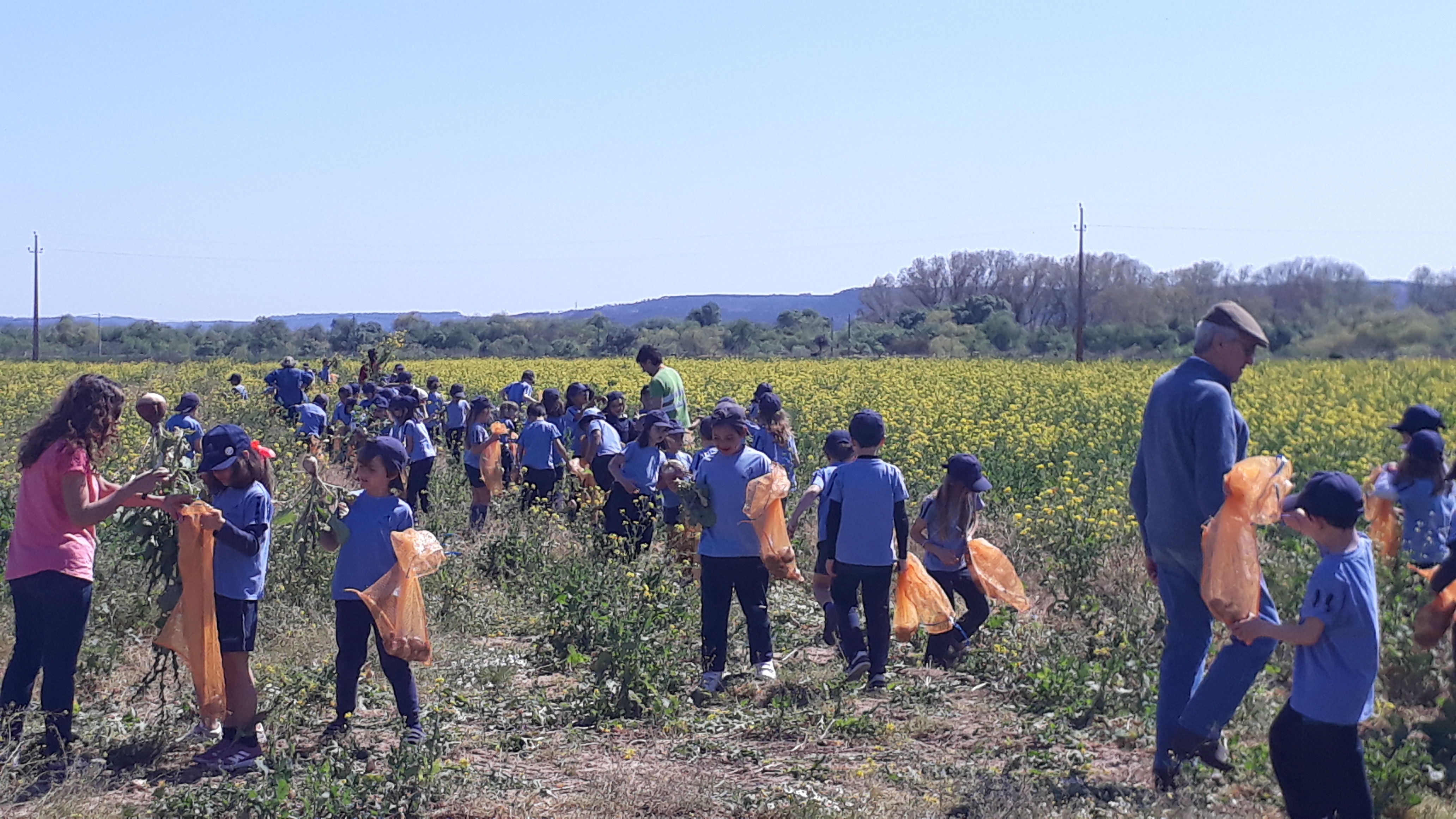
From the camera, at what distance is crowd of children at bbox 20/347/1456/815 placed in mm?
4105

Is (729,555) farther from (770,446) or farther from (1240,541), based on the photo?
(1240,541)

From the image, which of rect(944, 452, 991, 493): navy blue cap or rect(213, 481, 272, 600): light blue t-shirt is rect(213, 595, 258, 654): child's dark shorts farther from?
rect(944, 452, 991, 493): navy blue cap

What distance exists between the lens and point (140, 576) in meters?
7.98

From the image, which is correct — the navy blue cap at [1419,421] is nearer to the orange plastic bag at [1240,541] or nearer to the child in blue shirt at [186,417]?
the orange plastic bag at [1240,541]

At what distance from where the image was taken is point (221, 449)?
5.56m

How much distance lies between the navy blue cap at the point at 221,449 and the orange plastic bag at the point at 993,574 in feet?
12.9

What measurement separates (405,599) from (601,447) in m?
5.17

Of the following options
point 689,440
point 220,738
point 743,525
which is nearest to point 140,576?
point 220,738

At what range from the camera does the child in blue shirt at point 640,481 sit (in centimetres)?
938

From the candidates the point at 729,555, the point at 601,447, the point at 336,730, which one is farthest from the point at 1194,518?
the point at 601,447

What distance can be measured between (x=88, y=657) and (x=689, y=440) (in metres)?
6.41

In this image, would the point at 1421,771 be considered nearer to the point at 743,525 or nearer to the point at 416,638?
the point at 743,525

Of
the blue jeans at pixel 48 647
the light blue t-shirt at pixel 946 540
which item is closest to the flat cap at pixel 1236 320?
the light blue t-shirt at pixel 946 540

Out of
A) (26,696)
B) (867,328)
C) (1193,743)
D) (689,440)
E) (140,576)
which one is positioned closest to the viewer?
(1193,743)
